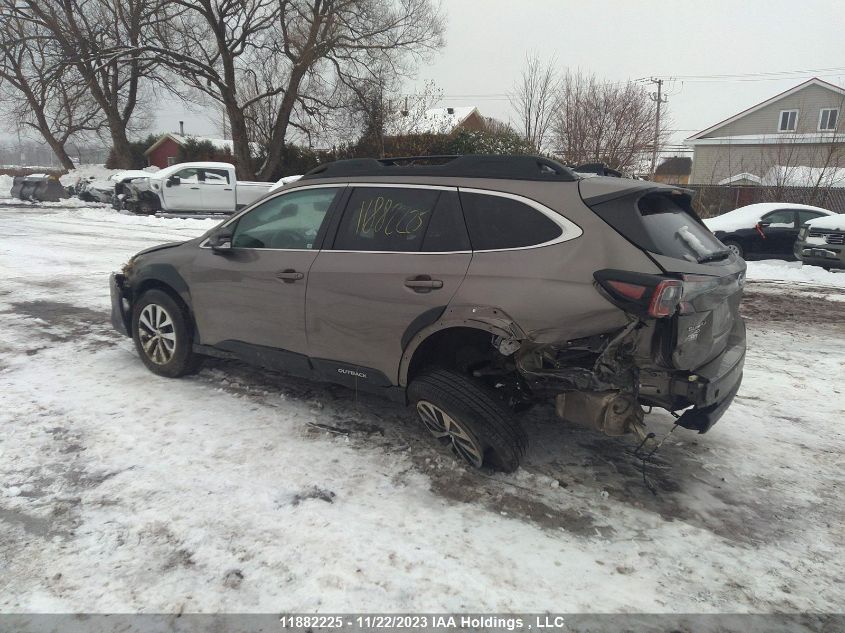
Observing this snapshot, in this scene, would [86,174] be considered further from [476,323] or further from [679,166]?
[679,166]

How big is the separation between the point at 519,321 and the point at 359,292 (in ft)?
3.58

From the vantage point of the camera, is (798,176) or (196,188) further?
(196,188)

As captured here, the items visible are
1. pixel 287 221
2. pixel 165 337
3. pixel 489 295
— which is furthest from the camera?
pixel 165 337

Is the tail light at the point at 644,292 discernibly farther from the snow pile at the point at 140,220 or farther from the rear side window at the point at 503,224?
the snow pile at the point at 140,220

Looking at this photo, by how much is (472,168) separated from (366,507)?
208 centimetres

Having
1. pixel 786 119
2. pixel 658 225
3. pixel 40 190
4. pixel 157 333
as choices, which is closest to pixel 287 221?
pixel 157 333

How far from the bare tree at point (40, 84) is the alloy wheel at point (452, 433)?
1057 inches

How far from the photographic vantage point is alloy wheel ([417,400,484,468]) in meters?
3.32

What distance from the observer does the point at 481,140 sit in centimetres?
2056

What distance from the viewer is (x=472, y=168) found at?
11.6ft

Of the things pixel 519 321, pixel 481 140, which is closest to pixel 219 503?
pixel 519 321

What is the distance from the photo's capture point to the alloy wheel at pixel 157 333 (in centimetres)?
469

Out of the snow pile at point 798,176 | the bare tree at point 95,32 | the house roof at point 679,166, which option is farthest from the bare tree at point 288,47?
the house roof at point 679,166

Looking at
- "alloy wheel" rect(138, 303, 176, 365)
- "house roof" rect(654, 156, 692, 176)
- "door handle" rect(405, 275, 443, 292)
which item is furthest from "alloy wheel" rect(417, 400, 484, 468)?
"house roof" rect(654, 156, 692, 176)
